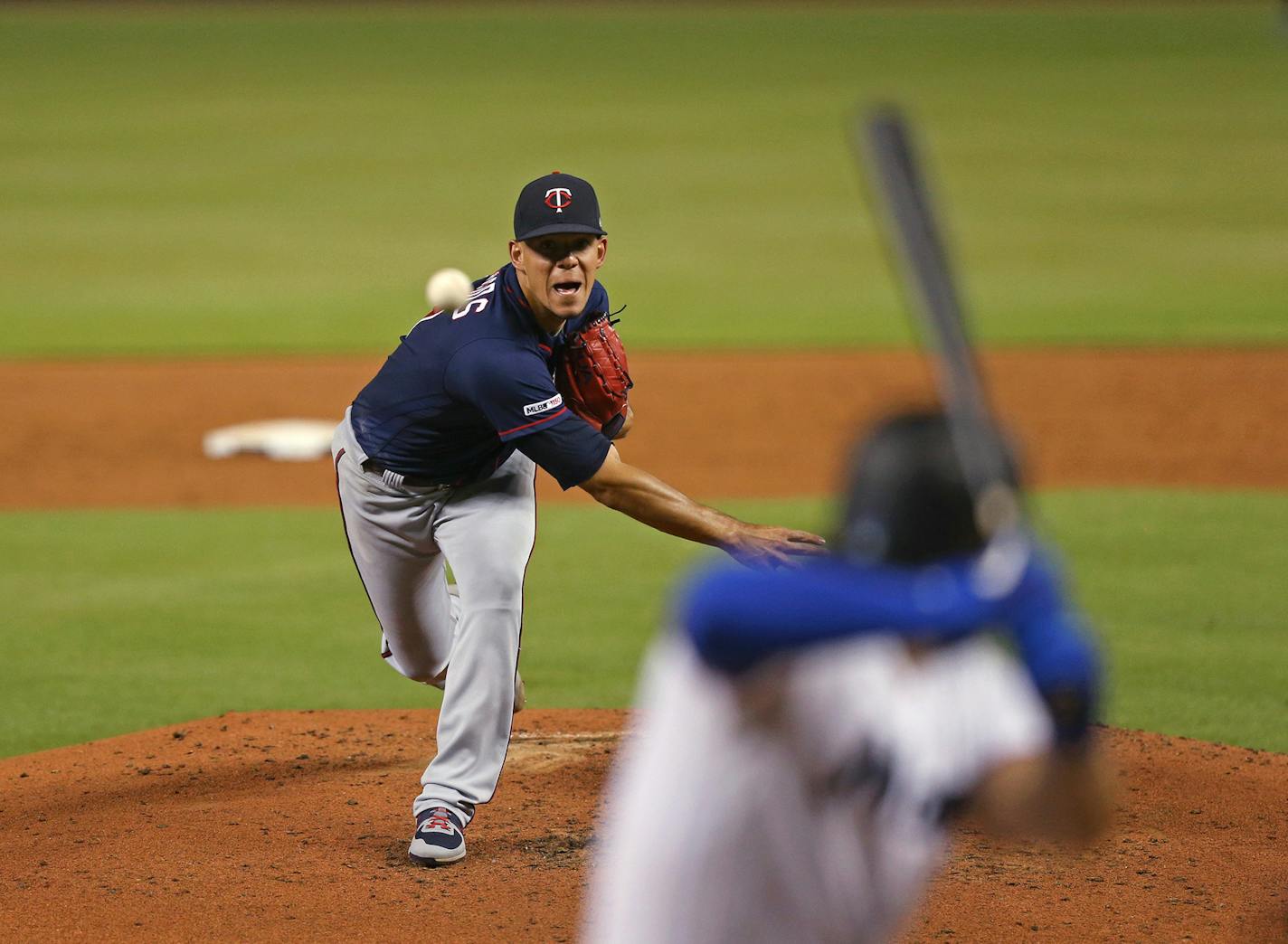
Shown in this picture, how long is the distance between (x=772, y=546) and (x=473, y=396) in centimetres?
118

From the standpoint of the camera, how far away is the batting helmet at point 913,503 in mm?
2096

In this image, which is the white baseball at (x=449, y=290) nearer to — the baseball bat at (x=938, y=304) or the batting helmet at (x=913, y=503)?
the baseball bat at (x=938, y=304)

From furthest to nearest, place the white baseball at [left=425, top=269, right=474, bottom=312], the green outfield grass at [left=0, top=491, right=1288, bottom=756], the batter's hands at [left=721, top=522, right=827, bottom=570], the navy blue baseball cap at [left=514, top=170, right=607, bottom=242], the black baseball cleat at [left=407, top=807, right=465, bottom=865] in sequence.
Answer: the green outfield grass at [left=0, top=491, right=1288, bottom=756]
the white baseball at [left=425, top=269, right=474, bottom=312]
the black baseball cleat at [left=407, top=807, right=465, bottom=865]
the navy blue baseball cap at [left=514, top=170, right=607, bottom=242]
the batter's hands at [left=721, top=522, right=827, bottom=570]

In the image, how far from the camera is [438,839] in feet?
15.8

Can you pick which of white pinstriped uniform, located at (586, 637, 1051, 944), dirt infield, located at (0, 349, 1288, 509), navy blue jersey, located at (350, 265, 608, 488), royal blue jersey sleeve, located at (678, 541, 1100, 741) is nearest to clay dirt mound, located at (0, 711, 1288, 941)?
navy blue jersey, located at (350, 265, 608, 488)

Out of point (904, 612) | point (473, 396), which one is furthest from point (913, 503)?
point (473, 396)

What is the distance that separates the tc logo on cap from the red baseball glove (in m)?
0.44

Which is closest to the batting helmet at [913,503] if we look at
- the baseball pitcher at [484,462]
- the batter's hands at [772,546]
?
the batter's hands at [772,546]

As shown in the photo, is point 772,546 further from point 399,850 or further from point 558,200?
point 399,850

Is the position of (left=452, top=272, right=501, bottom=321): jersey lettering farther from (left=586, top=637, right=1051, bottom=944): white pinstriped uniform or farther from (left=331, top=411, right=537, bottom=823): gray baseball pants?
(left=586, top=637, right=1051, bottom=944): white pinstriped uniform

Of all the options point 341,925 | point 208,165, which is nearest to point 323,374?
point 341,925

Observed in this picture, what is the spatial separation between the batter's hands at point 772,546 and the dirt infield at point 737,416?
20.1 ft

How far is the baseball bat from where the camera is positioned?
2070mm

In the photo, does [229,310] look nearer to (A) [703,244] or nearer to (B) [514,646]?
(A) [703,244]
